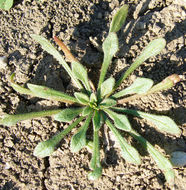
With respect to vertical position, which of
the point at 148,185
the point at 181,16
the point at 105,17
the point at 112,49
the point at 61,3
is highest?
the point at 61,3

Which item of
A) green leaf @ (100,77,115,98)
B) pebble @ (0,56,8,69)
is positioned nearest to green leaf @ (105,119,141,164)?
green leaf @ (100,77,115,98)

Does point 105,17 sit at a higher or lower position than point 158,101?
higher

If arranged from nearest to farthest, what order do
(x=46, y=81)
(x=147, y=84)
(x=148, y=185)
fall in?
1. (x=147, y=84)
2. (x=148, y=185)
3. (x=46, y=81)

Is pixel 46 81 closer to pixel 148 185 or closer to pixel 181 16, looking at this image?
pixel 148 185

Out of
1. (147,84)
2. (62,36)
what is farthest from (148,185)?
(62,36)

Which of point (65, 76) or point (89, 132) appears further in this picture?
point (65, 76)

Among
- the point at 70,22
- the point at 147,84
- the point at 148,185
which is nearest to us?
the point at 147,84
